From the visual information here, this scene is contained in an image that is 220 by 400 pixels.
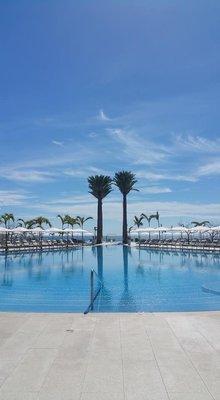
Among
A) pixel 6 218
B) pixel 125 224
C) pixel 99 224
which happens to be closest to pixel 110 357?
pixel 99 224

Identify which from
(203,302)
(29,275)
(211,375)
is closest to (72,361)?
(211,375)

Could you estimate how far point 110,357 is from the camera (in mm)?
5008

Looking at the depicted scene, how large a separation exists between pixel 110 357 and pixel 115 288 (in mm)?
9925

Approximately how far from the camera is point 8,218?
5288 cm

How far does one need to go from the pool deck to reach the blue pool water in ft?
10.9

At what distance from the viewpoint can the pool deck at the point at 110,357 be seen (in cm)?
404

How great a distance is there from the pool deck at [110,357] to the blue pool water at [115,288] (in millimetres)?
3327

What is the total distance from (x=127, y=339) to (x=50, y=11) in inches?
404

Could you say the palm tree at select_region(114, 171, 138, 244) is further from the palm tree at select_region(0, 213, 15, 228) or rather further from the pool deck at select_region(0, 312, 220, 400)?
the pool deck at select_region(0, 312, 220, 400)

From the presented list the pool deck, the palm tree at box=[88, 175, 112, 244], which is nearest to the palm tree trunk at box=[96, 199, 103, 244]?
the palm tree at box=[88, 175, 112, 244]

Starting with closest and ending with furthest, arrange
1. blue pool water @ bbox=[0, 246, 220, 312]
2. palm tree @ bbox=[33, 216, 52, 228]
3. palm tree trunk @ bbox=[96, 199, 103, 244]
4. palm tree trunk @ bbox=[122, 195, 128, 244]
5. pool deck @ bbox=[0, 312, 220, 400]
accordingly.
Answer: pool deck @ bbox=[0, 312, 220, 400] < blue pool water @ bbox=[0, 246, 220, 312] < palm tree trunk @ bbox=[96, 199, 103, 244] < palm tree trunk @ bbox=[122, 195, 128, 244] < palm tree @ bbox=[33, 216, 52, 228]

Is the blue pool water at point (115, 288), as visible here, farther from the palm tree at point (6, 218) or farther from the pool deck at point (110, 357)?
the palm tree at point (6, 218)

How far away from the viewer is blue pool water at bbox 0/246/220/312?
34.9 feet

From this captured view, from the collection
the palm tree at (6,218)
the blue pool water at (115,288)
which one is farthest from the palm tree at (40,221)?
the blue pool water at (115,288)
